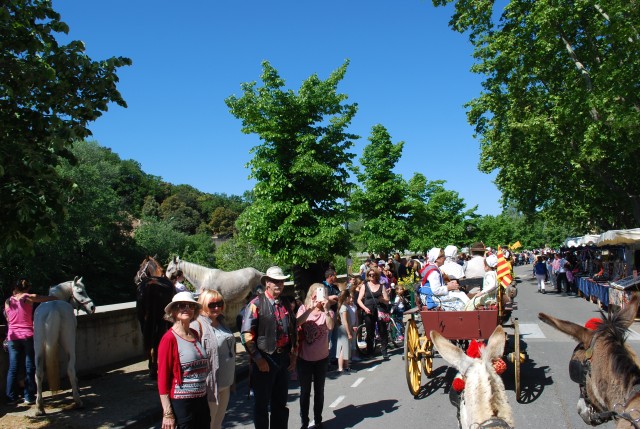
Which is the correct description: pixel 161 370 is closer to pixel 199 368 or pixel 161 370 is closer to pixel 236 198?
pixel 199 368

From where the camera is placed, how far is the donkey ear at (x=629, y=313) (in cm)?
350

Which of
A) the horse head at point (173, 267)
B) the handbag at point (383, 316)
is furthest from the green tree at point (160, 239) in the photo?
the handbag at point (383, 316)

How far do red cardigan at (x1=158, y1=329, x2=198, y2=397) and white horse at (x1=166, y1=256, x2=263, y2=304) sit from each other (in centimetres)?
871

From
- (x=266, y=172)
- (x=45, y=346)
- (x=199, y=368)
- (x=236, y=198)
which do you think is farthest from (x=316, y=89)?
(x=236, y=198)

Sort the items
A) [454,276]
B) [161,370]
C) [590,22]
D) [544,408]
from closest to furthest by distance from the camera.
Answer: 1. [161,370]
2. [544,408]
3. [454,276]
4. [590,22]

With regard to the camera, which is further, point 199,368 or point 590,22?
point 590,22

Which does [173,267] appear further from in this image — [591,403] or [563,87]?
[563,87]

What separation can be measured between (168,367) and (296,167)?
1084cm

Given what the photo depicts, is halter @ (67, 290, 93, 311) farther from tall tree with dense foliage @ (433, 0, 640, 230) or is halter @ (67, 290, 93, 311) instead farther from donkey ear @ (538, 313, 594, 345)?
tall tree with dense foliage @ (433, 0, 640, 230)

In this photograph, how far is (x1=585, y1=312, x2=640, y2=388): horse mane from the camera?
3155mm

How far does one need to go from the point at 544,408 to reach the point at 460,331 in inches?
58.1

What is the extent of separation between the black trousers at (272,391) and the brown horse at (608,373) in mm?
3073

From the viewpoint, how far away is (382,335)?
11727 millimetres

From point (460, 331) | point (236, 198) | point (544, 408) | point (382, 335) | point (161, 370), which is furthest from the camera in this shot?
point (236, 198)
